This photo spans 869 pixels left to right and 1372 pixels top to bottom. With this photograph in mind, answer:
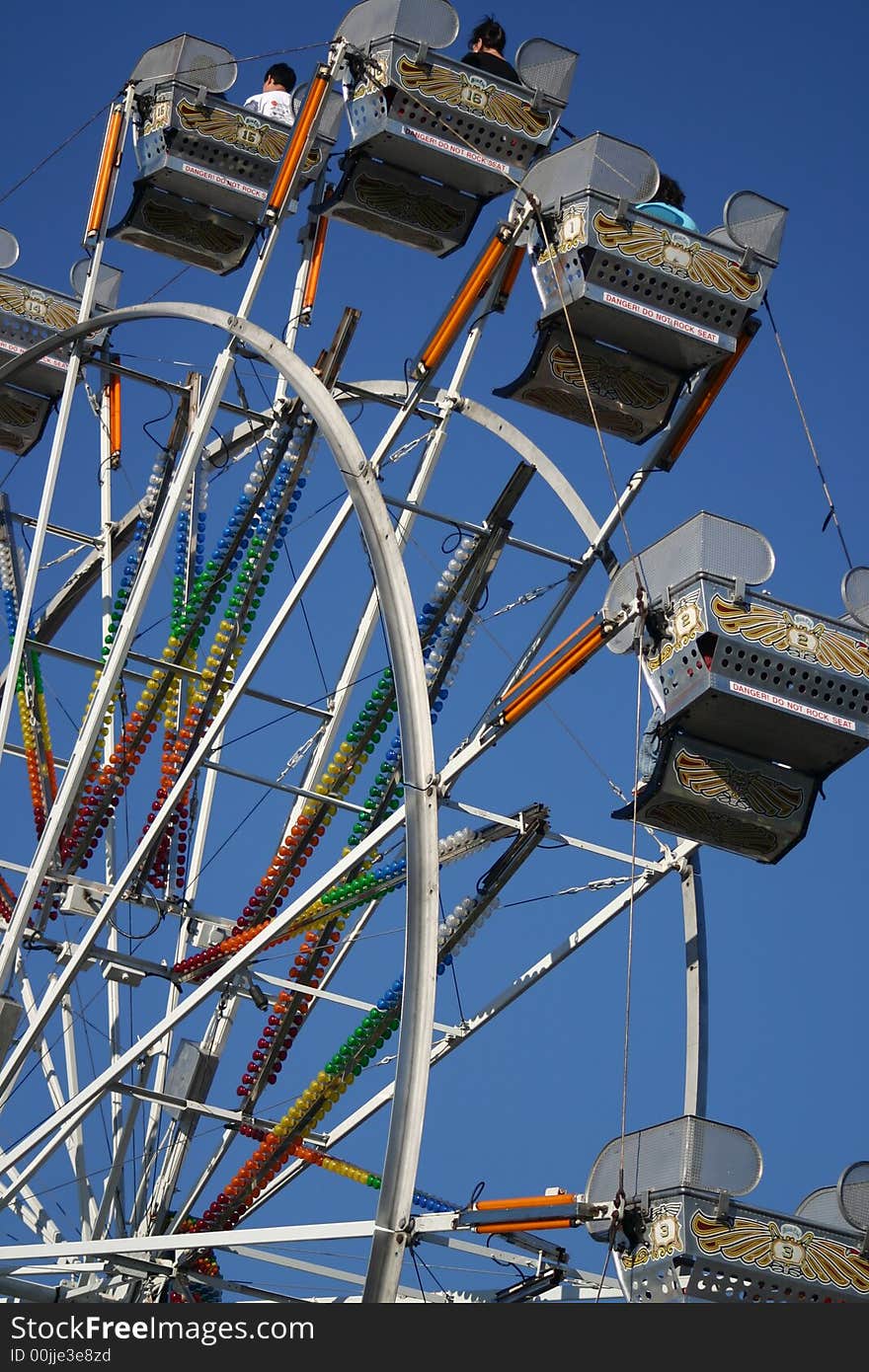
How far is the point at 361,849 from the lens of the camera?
17.8 metres

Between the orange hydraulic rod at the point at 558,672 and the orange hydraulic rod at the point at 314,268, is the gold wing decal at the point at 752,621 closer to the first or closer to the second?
the orange hydraulic rod at the point at 558,672

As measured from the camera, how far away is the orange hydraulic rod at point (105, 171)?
2245 cm

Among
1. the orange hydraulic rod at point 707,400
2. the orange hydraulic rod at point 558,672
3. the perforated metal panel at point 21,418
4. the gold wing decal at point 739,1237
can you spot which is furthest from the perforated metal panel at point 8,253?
the gold wing decal at point 739,1237

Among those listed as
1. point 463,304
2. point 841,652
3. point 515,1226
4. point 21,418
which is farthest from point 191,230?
point 515,1226

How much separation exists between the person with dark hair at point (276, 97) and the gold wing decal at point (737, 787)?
27.7 ft

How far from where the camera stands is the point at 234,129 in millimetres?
22344

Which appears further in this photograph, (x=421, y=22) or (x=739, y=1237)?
(x=421, y=22)

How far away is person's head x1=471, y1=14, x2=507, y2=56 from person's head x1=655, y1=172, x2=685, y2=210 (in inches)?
94.2

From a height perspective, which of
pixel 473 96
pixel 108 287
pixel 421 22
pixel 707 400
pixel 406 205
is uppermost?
pixel 108 287

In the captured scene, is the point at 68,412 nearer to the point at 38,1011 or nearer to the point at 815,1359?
the point at 38,1011

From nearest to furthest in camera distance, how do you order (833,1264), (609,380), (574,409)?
(833,1264), (609,380), (574,409)

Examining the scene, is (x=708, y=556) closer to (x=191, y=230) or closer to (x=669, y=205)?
(x=669, y=205)

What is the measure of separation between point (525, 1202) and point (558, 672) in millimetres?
3664

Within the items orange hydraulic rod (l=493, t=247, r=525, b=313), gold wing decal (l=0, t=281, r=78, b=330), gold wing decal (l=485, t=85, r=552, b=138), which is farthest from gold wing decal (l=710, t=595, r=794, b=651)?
gold wing decal (l=0, t=281, r=78, b=330)
